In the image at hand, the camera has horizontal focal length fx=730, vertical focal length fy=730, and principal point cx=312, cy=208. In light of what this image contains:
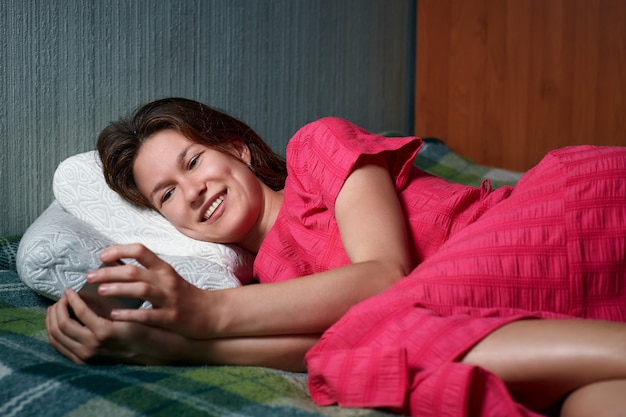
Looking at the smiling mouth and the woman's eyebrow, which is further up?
the woman's eyebrow

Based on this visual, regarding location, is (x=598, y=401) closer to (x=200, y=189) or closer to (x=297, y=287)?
(x=297, y=287)

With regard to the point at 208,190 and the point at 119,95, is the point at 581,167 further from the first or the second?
the point at 119,95

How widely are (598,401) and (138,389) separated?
19.1 inches

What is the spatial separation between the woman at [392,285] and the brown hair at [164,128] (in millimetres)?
51

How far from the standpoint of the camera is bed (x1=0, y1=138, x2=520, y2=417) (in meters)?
0.78

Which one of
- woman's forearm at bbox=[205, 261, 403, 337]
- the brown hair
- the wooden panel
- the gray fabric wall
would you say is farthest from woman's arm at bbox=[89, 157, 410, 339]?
the wooden panel

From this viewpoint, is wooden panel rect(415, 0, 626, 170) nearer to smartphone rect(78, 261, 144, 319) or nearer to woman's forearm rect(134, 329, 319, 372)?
woman's forearm rect(134, 329, 319, 372)

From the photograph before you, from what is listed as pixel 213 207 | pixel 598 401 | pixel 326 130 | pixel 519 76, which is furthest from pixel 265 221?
pixel 519 76

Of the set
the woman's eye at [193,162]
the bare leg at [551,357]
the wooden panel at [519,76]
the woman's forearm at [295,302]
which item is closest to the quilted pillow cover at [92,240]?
the woman's eye at [193,162]

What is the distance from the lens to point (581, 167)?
0.96 m

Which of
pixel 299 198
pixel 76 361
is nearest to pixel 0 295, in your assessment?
pixel 76 361

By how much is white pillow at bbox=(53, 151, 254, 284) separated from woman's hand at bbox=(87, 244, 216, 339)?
1.11ft

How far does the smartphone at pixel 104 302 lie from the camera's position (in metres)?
→ 0.88

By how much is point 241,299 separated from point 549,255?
38 cm
